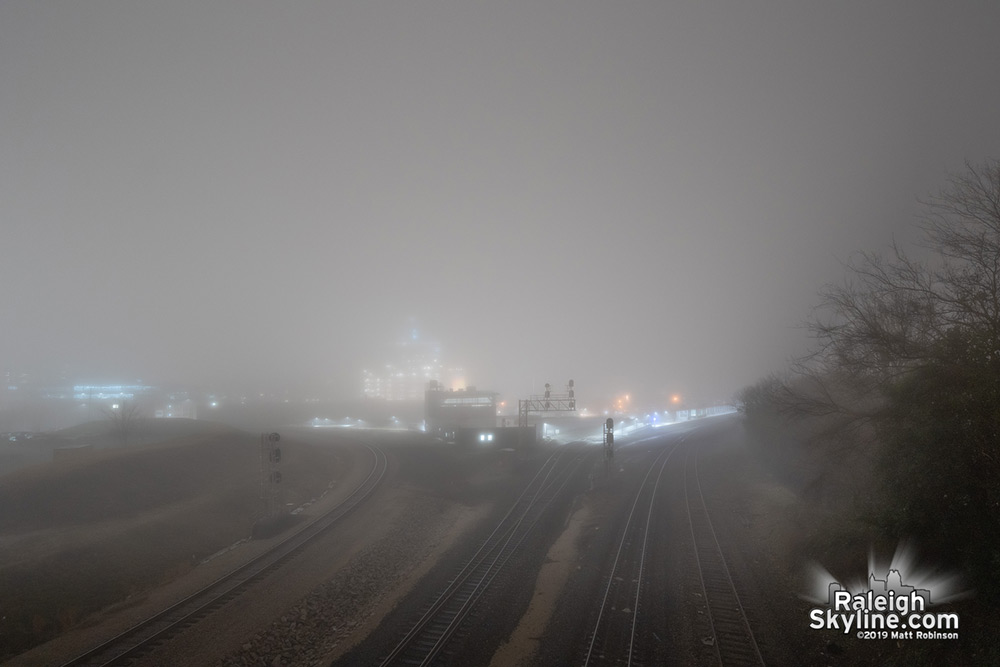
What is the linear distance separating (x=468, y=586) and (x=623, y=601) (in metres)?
5.03

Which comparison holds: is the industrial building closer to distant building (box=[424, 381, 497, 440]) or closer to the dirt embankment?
distant building (box=[424, 381, 497, 440])

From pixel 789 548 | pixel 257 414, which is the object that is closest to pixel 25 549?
pixel 789 548

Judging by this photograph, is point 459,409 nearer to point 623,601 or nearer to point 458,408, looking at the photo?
point 458,408

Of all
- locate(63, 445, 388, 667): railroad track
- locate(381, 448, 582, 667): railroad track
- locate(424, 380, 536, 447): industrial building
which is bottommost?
locate(63, 445, 388, 667): railroad track

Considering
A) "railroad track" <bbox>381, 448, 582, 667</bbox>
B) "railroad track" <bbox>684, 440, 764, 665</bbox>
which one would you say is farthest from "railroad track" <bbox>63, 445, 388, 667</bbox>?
"railroad track" <bbox>684, 440, 764, 665</bbox>

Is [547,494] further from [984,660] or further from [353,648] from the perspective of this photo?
[984,660]

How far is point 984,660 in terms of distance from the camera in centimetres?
887

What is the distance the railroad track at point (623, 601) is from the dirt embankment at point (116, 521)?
50.9 feet

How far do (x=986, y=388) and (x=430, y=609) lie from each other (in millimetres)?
14824

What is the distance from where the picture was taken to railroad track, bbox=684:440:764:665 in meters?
12.5

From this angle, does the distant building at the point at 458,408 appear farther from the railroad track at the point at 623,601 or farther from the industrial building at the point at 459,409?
the railroad track at the point at 623,601

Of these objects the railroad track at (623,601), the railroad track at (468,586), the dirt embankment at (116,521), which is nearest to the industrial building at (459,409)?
the dirt embankment at (116,521)

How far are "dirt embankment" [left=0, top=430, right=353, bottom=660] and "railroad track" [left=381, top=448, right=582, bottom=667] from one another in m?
10.7

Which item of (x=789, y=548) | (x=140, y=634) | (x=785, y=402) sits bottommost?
(x=140, y=634)
